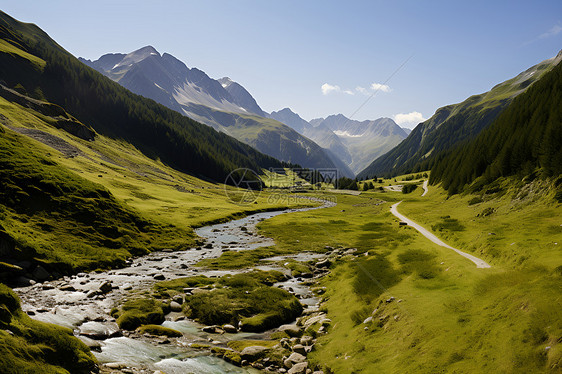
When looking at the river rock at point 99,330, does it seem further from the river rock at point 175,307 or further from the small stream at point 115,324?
the river rock at point 175,307

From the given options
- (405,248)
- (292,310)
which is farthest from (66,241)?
(405,248)

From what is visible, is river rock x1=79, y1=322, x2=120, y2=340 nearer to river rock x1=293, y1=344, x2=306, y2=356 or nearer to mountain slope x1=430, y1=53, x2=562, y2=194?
river rock x1=293, y1=344, x2=306, y2=356

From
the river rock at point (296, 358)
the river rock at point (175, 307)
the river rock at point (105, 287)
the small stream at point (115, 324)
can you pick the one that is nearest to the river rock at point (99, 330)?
the small stream at point (115, 324)

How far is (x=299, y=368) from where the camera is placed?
755 inches

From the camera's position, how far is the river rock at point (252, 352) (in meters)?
20.4

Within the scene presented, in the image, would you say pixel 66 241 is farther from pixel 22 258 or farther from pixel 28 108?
pixel 28 108

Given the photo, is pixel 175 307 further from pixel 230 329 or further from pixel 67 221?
pixel 67 221

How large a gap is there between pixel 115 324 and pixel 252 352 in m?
12.3

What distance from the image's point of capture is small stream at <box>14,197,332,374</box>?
1925 cm

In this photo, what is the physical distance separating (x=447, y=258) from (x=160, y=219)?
61.0 meters

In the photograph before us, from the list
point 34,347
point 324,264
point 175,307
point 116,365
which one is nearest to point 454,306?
point 116,365

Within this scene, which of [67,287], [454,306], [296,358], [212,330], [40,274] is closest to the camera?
[296,358]

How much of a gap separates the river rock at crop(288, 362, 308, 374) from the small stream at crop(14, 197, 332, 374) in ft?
8.52

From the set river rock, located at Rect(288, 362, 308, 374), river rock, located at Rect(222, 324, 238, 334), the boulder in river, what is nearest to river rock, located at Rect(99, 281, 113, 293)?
the boulder in river
